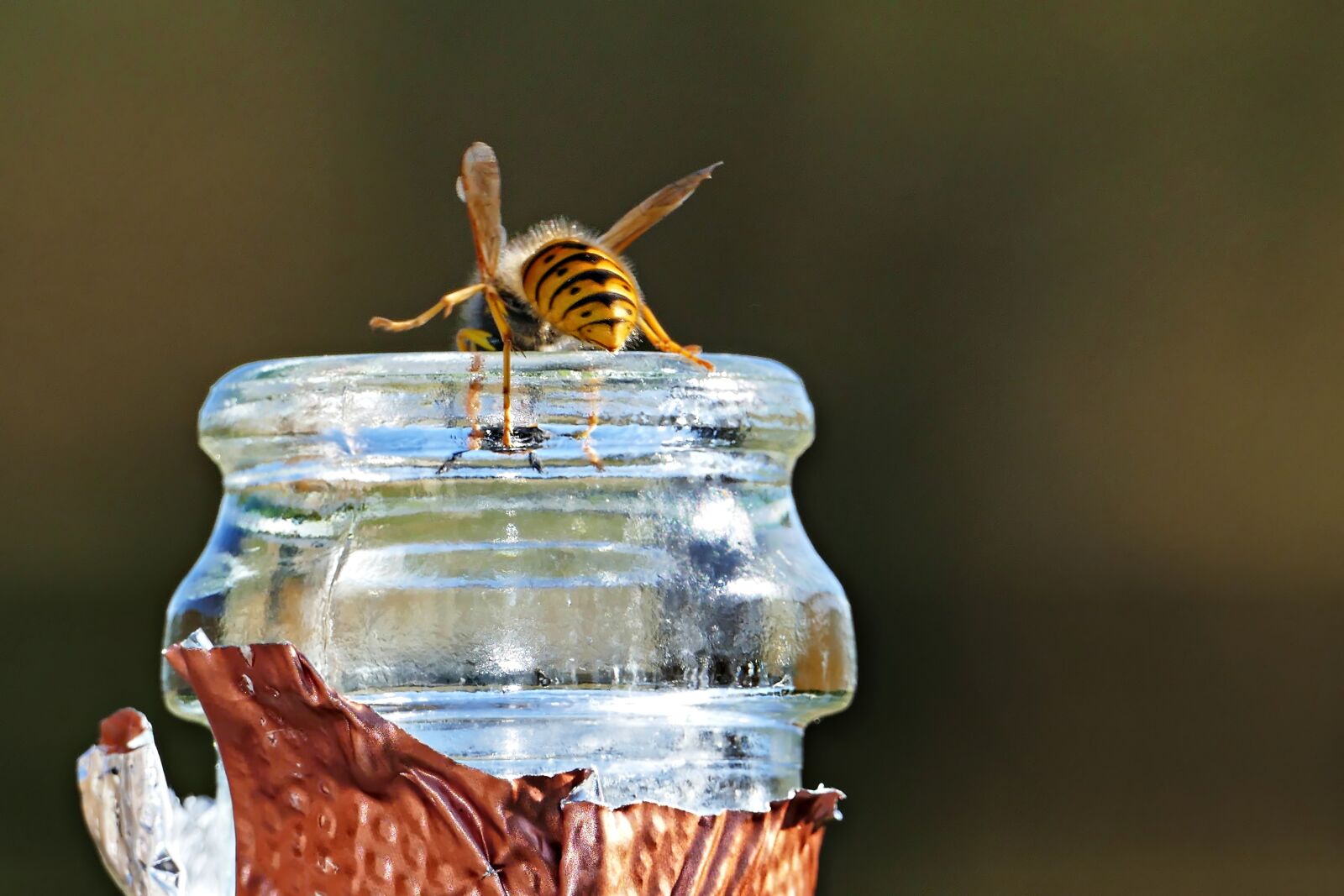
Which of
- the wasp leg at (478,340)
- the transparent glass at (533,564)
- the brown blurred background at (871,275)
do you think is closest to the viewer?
the transparent glass at (533,564)

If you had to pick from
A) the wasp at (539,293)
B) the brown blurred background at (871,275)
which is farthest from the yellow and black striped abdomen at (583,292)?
the brown blurred background at (871,275)

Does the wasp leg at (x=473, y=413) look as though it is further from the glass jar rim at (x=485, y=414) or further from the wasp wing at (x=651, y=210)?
the wasp wing at (x=651, y=210)

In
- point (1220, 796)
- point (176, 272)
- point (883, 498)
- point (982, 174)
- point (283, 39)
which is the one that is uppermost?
point (283, 39)

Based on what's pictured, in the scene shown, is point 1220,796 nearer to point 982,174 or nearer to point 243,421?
point 982,174

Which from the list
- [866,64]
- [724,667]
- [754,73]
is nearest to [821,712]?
[724,667]

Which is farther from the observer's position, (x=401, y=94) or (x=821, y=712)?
(x=401, y=94)

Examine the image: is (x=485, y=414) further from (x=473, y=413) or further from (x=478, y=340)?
(x=478, y=340)

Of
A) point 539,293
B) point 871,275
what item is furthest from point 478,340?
point 871,275
